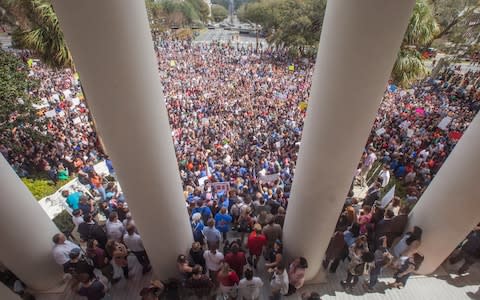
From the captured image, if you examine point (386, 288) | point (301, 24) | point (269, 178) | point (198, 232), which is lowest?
point (386, 288)

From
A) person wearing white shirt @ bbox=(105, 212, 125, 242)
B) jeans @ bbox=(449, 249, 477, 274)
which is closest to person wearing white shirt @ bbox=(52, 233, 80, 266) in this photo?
person wearing white shirt @ bbox=(105, 212, 125, 242)

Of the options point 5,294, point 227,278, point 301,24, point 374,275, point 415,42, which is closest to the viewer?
point 5,294

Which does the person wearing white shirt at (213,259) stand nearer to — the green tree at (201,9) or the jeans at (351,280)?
the jeans at (351,280)

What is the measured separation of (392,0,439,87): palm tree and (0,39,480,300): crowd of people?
2.40 m

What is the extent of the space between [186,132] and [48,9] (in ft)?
25.6

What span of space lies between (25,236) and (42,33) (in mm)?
8555

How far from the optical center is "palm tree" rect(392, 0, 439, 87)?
11766 mm

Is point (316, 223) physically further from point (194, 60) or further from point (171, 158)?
point (194, 60)

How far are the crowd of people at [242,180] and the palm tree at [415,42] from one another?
240 centimetres

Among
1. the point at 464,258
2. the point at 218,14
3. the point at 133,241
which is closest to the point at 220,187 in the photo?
the point at 133,241

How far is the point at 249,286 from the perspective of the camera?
16.6 ft

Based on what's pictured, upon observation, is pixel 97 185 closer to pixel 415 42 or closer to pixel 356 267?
pixel 356 267

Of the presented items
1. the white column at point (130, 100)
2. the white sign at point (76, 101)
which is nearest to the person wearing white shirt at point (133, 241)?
the white column at point (130, 100)

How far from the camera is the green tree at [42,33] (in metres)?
10.1
